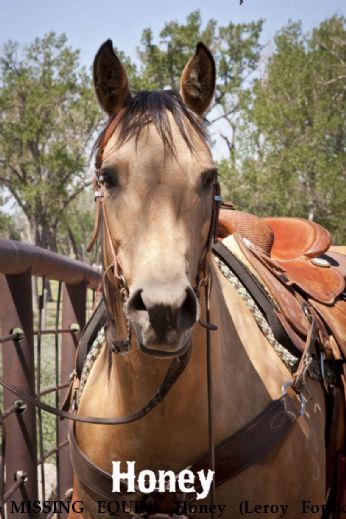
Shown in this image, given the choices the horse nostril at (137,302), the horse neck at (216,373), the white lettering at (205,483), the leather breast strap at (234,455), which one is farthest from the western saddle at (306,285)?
the horse nostril at (137,302)

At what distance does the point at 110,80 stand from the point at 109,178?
17.4 inches

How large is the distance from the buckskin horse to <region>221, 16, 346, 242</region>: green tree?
71.8ft

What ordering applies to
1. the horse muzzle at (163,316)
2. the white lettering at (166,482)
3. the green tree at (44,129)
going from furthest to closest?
the green tree at (44,129), the white lettering at (166,482), the horse muzzle at (163,316)

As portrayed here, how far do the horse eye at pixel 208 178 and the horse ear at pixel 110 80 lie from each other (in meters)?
0.46

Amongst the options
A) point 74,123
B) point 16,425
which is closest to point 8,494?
point 16,425

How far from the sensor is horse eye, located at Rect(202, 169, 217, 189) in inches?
84.1

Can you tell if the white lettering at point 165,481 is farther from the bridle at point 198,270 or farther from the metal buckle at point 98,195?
the metal buckle at point 98,195

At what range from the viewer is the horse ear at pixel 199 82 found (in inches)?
93.9

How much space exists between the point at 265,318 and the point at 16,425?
4.50 ft

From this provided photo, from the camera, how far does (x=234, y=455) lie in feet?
7.47

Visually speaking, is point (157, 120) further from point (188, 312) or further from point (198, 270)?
point (188, 312)

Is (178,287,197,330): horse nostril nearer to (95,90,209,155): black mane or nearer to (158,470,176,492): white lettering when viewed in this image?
(95,90,209,155): black mane

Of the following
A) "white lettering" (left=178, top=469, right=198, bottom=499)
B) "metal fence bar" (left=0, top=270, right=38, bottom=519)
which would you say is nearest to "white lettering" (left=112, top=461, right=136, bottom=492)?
"white lettering" (left=178, top=469, right=198, bottom=499)

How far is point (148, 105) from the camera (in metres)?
2.24
